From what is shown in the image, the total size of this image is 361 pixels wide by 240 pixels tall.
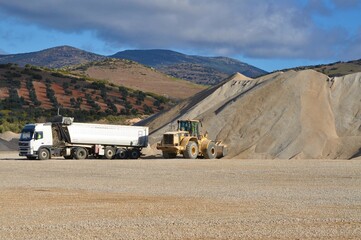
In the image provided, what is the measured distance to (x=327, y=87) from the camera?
178 feet

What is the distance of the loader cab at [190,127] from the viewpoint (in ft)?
146

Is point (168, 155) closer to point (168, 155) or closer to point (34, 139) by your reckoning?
point (168, 155)

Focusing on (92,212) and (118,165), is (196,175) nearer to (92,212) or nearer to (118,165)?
(118,165)

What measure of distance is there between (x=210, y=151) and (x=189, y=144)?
1.54 meters

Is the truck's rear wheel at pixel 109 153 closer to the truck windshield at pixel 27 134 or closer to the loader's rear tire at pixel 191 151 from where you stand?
the truck windshield at pixel 27 134

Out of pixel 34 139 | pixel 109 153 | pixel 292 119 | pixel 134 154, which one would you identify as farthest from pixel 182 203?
pixel 292 119

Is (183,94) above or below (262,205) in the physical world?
above

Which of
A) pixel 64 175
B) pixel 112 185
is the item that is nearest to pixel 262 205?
pixel 112 185

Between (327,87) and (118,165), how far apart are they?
2336 centimetres

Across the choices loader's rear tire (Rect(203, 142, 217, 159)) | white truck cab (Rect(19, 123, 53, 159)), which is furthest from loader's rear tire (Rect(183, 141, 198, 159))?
white truck cab (Rect(19, 123, 53, 159))

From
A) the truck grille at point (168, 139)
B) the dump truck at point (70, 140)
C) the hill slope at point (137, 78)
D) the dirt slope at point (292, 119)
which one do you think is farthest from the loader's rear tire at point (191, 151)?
the hill slope at point (137, 78)

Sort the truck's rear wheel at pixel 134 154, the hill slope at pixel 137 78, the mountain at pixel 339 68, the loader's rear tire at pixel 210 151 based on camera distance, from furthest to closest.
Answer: the hill slope at pixel 137 78
the mountain at pixel 339 68
the truck's rear wheel at pixel 134 154
the loader's rear tire at pixel 210 151

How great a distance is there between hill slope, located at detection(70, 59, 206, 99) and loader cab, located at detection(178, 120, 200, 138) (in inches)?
2992

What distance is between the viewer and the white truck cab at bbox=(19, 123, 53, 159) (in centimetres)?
4406
